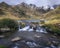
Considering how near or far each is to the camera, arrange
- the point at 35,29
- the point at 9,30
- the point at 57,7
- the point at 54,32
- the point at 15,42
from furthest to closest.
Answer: the point at 57,7 < the point at 35,29 < the point at 9,30 < the point at 54,32 < the point at 15,42

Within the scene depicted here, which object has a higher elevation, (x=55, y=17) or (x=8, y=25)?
(x=8, y=25)

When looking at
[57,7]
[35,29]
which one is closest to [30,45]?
[35,29]

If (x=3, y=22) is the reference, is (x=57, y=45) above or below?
below

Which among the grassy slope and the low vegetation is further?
the grassy slope

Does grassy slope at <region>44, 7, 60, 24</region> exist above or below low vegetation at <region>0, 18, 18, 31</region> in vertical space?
below

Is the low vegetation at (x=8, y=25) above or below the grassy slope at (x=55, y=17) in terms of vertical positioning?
above

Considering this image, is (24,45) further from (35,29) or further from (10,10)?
(10,10)

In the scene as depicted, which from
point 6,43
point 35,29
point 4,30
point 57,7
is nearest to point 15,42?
point 6,43

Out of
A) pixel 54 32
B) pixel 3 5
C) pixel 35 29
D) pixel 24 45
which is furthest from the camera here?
pixel 3 5

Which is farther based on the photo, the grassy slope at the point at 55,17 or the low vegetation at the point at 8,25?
the grassy slope at the point at 55,17

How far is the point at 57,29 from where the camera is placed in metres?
31.4

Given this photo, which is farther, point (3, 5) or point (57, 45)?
point (3, 5)

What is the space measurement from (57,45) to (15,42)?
21.9ft

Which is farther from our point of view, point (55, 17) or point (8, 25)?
point (55, 17)
